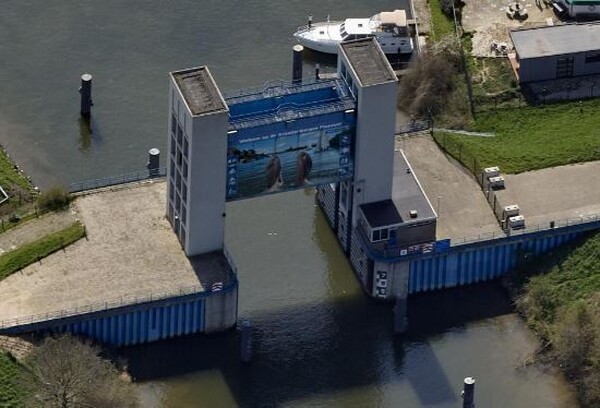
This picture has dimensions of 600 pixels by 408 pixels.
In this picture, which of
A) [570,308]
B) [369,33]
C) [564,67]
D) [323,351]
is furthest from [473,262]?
[369,33]

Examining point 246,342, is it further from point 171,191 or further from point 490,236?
point 490,236

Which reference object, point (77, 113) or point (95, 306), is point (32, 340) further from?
point (77, 113)

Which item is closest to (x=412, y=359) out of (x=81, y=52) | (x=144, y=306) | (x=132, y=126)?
(x=144, y=306)

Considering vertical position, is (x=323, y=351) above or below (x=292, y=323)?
below

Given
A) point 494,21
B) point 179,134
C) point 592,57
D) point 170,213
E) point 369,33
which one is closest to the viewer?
point 179,134

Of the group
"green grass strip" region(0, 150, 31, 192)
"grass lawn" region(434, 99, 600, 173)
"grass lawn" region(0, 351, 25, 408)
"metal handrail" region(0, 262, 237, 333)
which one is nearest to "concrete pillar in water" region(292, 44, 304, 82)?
"grass lawn" region(434, 99, 600, 173)

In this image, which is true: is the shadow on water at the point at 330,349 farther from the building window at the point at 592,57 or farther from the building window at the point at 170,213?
the building window at the point at 592,57

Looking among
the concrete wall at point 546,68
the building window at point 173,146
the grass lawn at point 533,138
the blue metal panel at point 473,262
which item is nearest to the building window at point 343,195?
the blue metal panel at point 473,262
